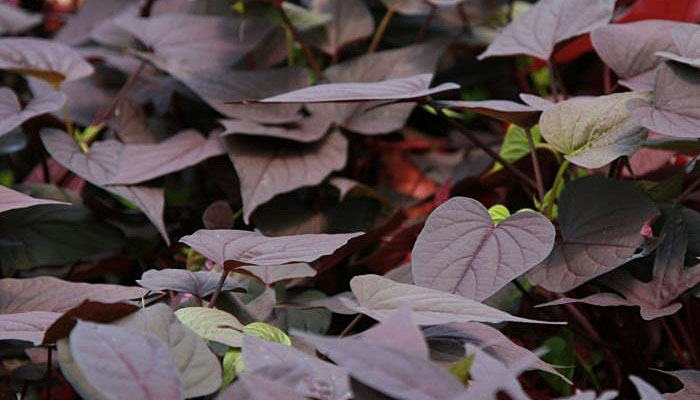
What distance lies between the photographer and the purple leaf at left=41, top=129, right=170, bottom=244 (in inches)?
38.8

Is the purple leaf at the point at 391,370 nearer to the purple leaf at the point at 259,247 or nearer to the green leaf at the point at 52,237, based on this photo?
the purple leaf at the point at 259,247

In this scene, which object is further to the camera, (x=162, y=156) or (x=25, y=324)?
(x=162, y=156)

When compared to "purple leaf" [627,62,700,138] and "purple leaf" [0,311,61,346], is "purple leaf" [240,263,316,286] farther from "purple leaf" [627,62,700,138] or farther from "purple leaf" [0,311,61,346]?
"purple leaf" [627,62,700,138]

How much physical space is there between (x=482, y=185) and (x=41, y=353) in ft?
2.07

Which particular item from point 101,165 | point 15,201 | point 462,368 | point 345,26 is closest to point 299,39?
point 345,26

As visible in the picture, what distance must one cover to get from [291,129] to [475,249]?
456 millimetres

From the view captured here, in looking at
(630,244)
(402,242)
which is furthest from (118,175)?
(630,244)

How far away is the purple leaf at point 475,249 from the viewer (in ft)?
2.20

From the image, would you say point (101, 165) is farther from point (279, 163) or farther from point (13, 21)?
point (13, 21)

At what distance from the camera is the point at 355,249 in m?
0.97

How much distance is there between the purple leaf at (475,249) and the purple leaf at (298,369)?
158 millimetres

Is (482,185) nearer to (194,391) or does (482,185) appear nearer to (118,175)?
(118,175)

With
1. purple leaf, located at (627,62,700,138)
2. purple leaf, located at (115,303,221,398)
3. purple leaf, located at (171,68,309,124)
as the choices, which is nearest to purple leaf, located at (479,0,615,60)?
purple leaf, located at (627,62,700,138)

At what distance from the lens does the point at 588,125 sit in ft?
2.64
